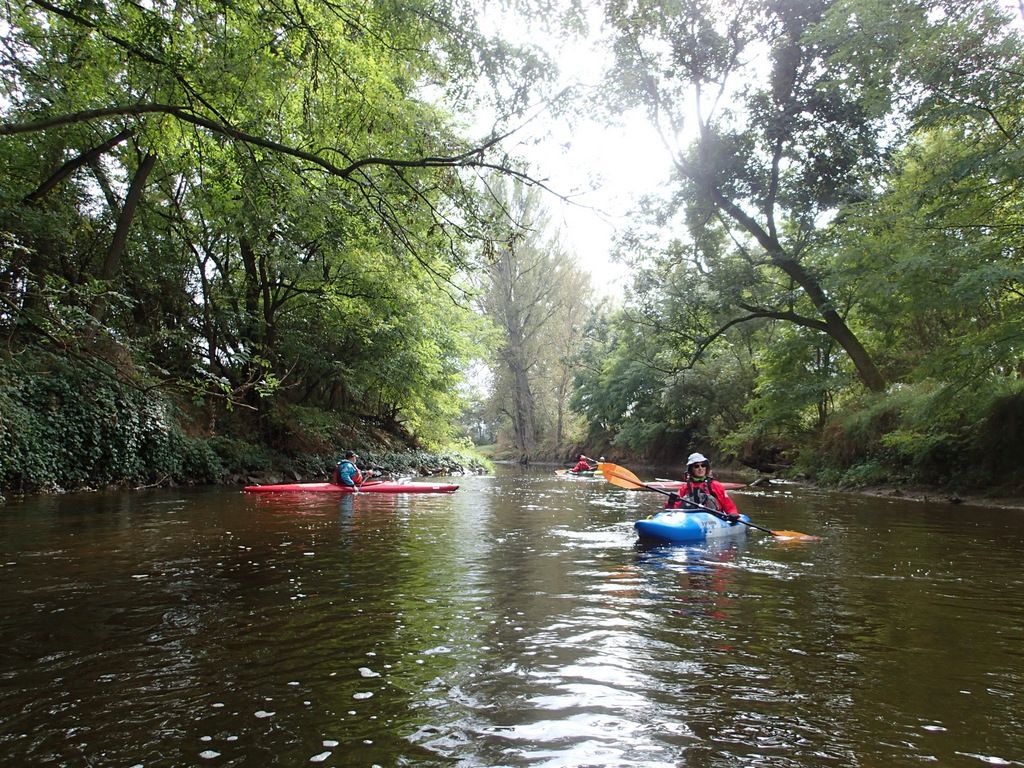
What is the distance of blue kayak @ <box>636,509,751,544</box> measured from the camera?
7227 millimetres

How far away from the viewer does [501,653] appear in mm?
3475

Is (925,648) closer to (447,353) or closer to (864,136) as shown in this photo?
(864,136)

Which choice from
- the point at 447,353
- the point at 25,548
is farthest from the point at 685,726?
the point at 447,353

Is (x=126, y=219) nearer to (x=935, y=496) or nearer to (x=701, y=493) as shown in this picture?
(x=701, y=493)

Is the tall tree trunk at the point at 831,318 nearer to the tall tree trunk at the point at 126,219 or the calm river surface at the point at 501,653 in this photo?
the calm river surface at the point at 501,653

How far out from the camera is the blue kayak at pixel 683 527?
723 cm

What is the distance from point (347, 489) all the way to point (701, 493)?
25.0ft

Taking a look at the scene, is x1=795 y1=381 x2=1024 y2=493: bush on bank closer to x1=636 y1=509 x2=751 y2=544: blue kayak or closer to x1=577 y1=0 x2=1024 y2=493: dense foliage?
x1=577 y1=0 x2=1024 y2=493: dense foliage

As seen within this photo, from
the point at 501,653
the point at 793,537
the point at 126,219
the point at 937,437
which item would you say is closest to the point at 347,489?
the point at 126,219

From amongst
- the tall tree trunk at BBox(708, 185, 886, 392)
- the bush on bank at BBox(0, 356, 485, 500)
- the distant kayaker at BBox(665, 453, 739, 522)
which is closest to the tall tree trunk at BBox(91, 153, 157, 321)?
the bush on bank at BBox(0, 356, 485, 500)

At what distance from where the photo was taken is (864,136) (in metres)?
15.8

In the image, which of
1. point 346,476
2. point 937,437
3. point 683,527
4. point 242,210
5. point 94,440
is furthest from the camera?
point 346,476

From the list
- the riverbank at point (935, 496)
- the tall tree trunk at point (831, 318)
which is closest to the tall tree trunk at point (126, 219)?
the tall tree trunk at point (831, 318)

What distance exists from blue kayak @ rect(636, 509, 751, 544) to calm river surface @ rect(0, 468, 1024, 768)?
253 millimetres
